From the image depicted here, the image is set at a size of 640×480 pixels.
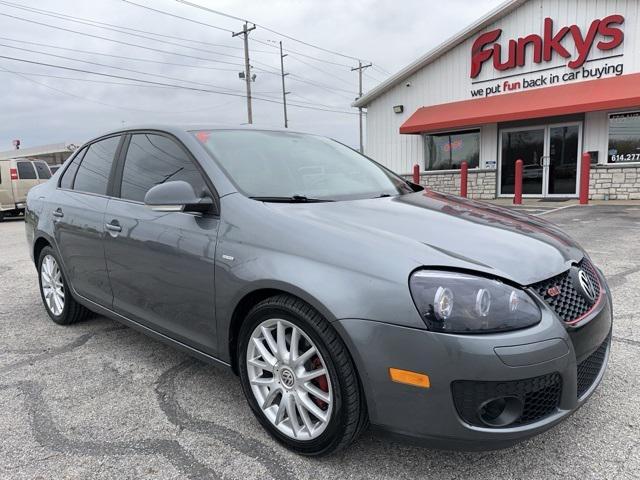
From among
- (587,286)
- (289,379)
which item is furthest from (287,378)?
(587,286)

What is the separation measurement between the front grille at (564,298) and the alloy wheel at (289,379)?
0.93 metres

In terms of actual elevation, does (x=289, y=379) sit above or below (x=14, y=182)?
below

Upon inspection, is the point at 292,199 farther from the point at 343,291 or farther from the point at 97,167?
the point at 97,167

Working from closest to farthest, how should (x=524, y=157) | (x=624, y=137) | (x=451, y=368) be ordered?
(x=451, y=368) → (x=624, y=137) → (x=524, y=157)

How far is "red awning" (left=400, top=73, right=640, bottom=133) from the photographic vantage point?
493 inches

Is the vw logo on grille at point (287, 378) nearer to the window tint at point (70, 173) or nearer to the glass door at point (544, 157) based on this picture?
the window tint at point (70, 173)

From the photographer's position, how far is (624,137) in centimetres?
1340

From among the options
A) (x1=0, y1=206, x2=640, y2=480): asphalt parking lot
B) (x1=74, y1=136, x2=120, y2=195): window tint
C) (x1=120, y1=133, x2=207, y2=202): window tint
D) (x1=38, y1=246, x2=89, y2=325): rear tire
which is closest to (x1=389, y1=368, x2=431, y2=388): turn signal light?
(x1=0, y1=206, x2=640, y2=480): asphalt parking lot

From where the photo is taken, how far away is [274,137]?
129 inches

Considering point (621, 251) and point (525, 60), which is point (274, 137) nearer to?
point (621, 251)

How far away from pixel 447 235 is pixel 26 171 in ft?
53.9

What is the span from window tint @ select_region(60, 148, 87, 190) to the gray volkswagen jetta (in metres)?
0.87

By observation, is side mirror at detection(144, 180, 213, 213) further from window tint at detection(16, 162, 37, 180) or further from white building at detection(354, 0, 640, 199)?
window tint at detection(16, 162, 37, 180)

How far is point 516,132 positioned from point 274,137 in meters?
13.9
